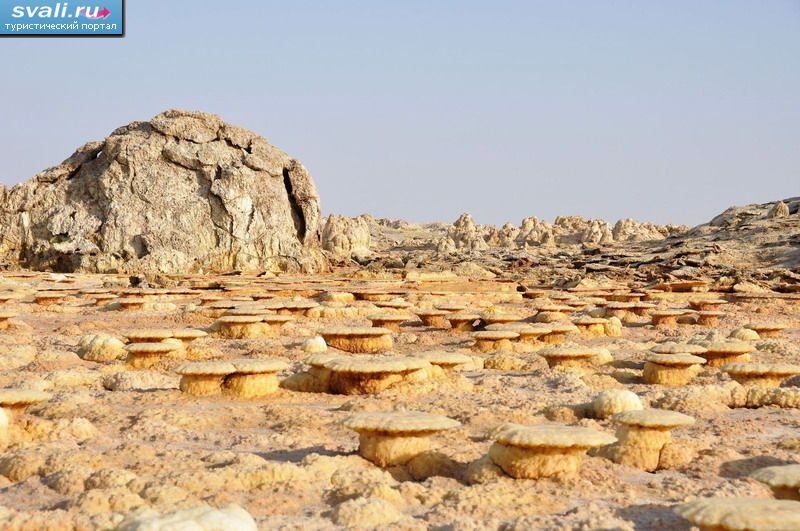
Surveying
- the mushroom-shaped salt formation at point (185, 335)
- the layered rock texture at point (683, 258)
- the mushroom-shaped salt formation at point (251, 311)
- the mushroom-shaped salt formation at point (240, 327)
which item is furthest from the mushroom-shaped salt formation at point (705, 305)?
the mushroom-shaped salt formation at point (185, 335)

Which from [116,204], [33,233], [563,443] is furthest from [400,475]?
[33,233]

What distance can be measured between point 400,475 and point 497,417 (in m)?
1.76

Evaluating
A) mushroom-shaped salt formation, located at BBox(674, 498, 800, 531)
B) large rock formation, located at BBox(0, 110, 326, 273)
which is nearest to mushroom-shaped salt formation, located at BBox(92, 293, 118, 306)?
large rock formation, located at BBox(0, 110, 326, 273)

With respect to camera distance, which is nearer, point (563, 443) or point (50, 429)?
point (563, 443)

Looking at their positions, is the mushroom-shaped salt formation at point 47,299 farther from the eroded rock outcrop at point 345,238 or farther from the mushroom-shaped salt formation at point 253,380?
the eroded rock outcrop at point 345,238

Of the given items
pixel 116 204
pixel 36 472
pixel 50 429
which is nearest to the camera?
pixel 36 472

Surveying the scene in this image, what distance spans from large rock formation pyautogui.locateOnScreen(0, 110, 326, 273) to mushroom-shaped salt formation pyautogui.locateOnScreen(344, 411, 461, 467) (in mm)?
24813

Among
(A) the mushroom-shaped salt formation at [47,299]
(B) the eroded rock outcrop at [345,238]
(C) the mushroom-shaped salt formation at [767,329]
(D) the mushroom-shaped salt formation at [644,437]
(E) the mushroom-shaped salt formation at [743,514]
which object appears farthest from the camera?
(B) the eroded rock outcrop at [345,238]

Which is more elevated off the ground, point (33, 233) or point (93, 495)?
point (33, 233)

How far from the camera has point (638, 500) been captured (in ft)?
15.8

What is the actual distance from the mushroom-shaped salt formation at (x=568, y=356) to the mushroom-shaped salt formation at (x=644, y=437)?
3422mm

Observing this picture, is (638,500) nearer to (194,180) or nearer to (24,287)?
(24,287)

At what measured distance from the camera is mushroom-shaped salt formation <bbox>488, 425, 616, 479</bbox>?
16.1 ft

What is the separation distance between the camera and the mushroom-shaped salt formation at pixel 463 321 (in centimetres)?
1308
